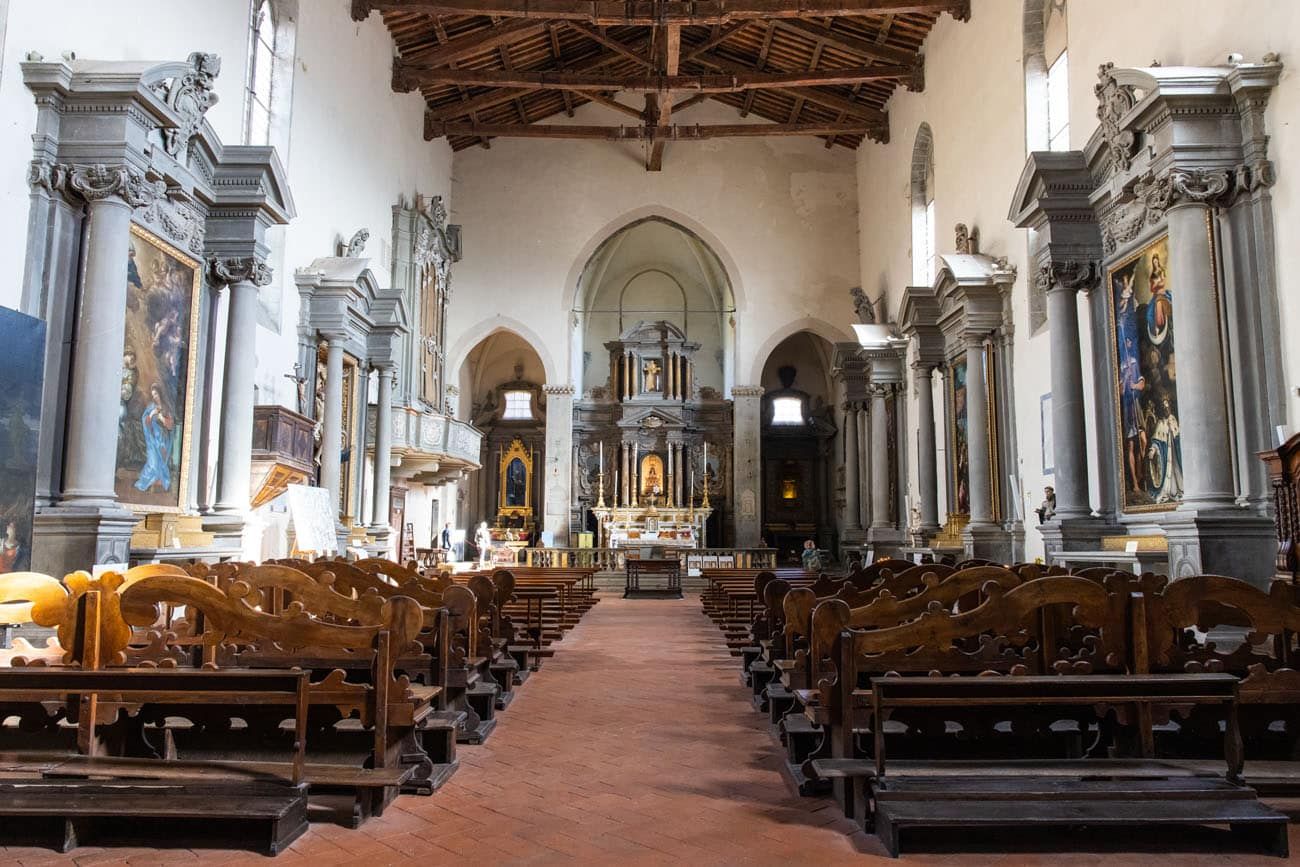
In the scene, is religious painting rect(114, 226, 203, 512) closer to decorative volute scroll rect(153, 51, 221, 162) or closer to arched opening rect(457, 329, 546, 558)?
decorative volute scroll rect(153, 51, 221, 162)

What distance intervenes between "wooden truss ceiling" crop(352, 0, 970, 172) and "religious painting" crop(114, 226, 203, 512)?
9752mm

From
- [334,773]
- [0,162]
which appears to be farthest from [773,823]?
[0,162]

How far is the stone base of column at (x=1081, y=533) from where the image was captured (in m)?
9.43

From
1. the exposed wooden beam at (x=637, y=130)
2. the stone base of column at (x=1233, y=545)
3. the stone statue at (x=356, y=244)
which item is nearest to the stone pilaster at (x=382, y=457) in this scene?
the stone statue at (x=356, y=244)

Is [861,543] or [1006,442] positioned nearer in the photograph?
[1006,442]

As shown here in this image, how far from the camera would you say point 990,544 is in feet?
40.4

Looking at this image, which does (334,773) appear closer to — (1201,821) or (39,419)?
(1201,821)

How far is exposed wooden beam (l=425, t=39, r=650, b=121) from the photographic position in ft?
71.8

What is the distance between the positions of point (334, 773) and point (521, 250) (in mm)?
22254

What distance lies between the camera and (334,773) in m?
3.48

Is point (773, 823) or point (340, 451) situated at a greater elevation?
point (340, 451)

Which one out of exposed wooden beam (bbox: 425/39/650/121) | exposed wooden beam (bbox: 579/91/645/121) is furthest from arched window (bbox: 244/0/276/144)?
exposed wooden beam (bbox: 579/91/645/121)

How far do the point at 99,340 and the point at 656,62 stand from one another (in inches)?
573

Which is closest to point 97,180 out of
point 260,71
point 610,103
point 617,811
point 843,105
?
point 617,811
